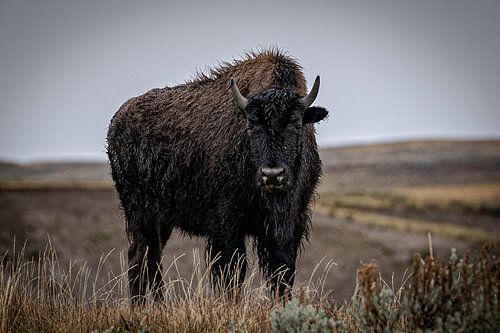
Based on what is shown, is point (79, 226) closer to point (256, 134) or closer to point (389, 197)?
point (256, 134)

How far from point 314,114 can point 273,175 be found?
118 centimetres

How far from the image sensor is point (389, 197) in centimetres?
4597

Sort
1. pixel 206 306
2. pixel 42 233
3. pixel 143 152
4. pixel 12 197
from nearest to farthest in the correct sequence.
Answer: pixel 206 306
pixel 143 152
pixel 42 233
pixel 12 197

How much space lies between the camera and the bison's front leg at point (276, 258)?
7.57m

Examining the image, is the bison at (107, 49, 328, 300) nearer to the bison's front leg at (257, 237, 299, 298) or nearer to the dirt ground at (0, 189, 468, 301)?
the bison's front leg at (257, 237, 299, 298)

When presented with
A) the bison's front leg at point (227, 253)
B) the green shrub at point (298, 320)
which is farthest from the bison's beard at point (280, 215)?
the green shrub at point (298, 320)

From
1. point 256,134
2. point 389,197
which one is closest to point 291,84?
point 256,134

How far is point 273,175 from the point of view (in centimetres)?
683

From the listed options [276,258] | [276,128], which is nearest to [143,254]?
[276,258]

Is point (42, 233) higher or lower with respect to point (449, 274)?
lower

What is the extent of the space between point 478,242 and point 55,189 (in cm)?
1878

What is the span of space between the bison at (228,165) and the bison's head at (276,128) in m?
0.01

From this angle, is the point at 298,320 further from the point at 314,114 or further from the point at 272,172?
the point at 314,114

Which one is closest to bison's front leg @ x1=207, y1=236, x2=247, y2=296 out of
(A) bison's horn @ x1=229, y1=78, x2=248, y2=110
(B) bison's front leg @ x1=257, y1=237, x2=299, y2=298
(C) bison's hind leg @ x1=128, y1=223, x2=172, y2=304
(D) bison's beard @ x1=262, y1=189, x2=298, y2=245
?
(B) bison's front leg @ x1=257, y1=237, x2=299, y2=298
